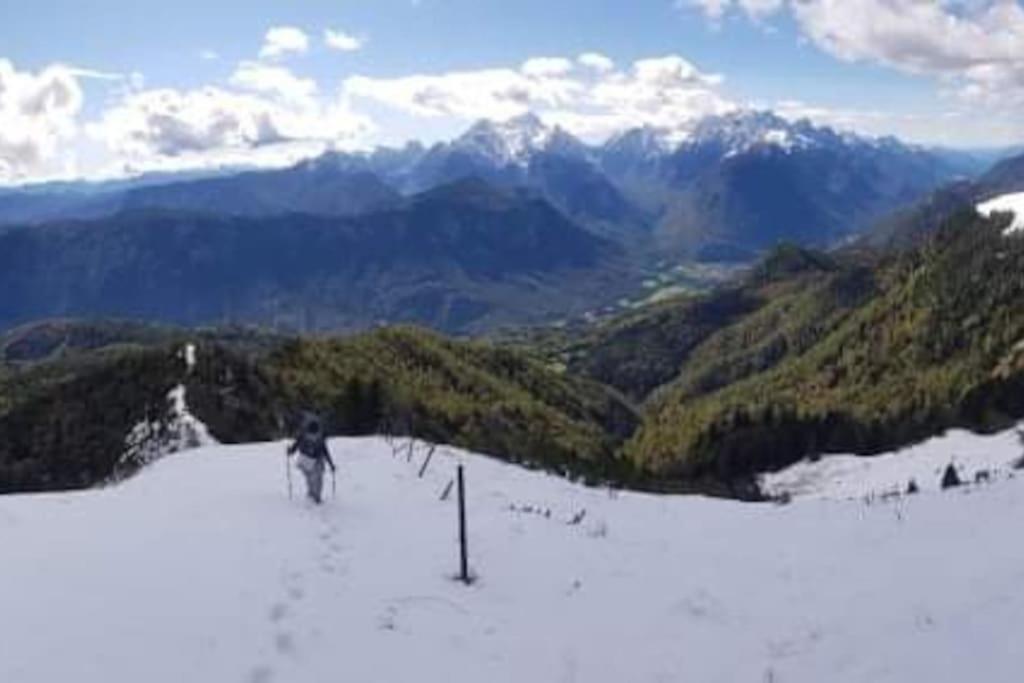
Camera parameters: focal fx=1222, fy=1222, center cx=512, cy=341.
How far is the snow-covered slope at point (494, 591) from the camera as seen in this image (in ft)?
61.8

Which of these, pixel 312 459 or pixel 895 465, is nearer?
pixel 312 459

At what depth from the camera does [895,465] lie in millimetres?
136375

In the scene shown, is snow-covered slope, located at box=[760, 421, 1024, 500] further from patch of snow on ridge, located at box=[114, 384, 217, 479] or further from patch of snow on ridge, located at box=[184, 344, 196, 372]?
patch of snow on ridge, located at box=[184, 344, 196, 372]

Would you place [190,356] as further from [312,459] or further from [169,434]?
[312,459]

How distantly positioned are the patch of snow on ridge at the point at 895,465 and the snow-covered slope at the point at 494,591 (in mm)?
89665

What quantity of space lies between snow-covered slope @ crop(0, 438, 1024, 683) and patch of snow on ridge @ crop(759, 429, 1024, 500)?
89.7m

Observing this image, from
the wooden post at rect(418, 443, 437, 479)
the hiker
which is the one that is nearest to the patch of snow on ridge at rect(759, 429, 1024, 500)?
the wooden post at rect(418, 443, 437, 479)

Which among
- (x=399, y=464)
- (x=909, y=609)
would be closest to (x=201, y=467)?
(x=399, y=464)

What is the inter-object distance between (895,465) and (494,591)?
12073cm

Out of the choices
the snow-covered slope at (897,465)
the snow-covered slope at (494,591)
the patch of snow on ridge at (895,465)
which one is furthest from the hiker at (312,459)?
the snow-covered slope at (897,465)

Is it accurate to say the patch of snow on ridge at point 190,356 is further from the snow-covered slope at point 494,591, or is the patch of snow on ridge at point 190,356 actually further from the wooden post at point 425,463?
the snow-covered slope at point 494,591

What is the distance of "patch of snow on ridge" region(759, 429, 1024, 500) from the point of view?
12244 centimetres

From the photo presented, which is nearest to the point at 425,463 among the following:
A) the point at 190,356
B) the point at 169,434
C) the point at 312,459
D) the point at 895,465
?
the point at 312,459

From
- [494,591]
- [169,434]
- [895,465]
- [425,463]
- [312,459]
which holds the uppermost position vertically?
[312,459]
